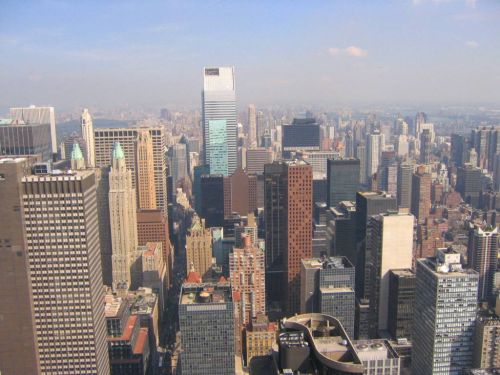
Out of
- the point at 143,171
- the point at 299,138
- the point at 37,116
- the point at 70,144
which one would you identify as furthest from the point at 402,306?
the point at 299,138

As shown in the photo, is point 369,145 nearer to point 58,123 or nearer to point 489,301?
point 489,301

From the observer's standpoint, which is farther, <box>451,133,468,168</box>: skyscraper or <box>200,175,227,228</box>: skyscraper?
<box>451,133,468,168</box>: skyscraper

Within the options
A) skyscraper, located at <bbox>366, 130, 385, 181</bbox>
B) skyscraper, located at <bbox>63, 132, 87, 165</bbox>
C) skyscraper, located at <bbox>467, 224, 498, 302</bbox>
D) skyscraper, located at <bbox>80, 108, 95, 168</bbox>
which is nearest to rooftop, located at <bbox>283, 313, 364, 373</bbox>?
skyscraper, located at <bbox>63, 132, 87, 165</bbox>

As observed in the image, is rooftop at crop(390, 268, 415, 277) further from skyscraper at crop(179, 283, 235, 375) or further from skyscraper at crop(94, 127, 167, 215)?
skyscraper at crop(94, 127, 167, 215)

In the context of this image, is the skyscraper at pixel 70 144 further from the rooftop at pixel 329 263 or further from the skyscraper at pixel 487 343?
the skyscraper at pixel 487 343

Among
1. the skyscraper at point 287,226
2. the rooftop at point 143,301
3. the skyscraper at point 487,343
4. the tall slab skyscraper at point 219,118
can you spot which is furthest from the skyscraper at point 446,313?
the tall slab skyscraper at point 219,118

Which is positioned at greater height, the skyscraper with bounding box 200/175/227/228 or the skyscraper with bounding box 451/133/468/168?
the skyscraper with bounding box 451/133/468/168
